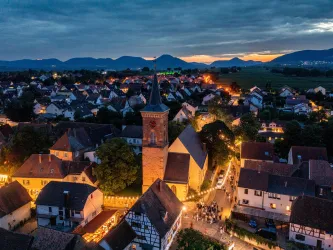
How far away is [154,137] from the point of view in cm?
4041

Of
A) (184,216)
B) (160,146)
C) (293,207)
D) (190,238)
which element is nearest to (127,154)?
(160,146)

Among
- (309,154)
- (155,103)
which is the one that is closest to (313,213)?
(309,154)

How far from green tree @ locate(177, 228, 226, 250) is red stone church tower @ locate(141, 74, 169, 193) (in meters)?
9.81

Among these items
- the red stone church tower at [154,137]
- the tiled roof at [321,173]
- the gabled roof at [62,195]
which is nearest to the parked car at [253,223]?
the tiled roof at [321,173]

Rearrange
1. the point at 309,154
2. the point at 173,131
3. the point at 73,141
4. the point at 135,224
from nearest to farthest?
the point at 135,224 → the point at 309,154 → the point at 73,141 → the point at 173,131

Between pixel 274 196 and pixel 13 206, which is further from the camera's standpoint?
pixel 274 196

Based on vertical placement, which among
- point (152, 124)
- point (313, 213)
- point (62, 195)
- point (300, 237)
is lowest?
point (300, 237)

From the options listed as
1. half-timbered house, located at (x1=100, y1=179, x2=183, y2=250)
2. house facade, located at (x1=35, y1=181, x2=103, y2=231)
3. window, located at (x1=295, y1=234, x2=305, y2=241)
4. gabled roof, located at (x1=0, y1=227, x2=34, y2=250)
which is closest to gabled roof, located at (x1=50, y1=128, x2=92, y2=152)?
house facade, located at (x1=35, y1=181, x2=103, y2=231)

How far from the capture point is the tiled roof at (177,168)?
1622 inches

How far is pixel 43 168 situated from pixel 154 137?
17.4m

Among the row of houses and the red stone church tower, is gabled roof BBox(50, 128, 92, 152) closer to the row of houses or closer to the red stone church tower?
the red stone church tower

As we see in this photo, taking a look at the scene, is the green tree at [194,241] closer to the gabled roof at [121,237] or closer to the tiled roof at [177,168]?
the gabled roof at [121,237]

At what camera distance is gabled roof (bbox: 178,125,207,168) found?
44.6 meters

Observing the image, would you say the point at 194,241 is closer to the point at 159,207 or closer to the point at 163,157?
the point at 159,207
